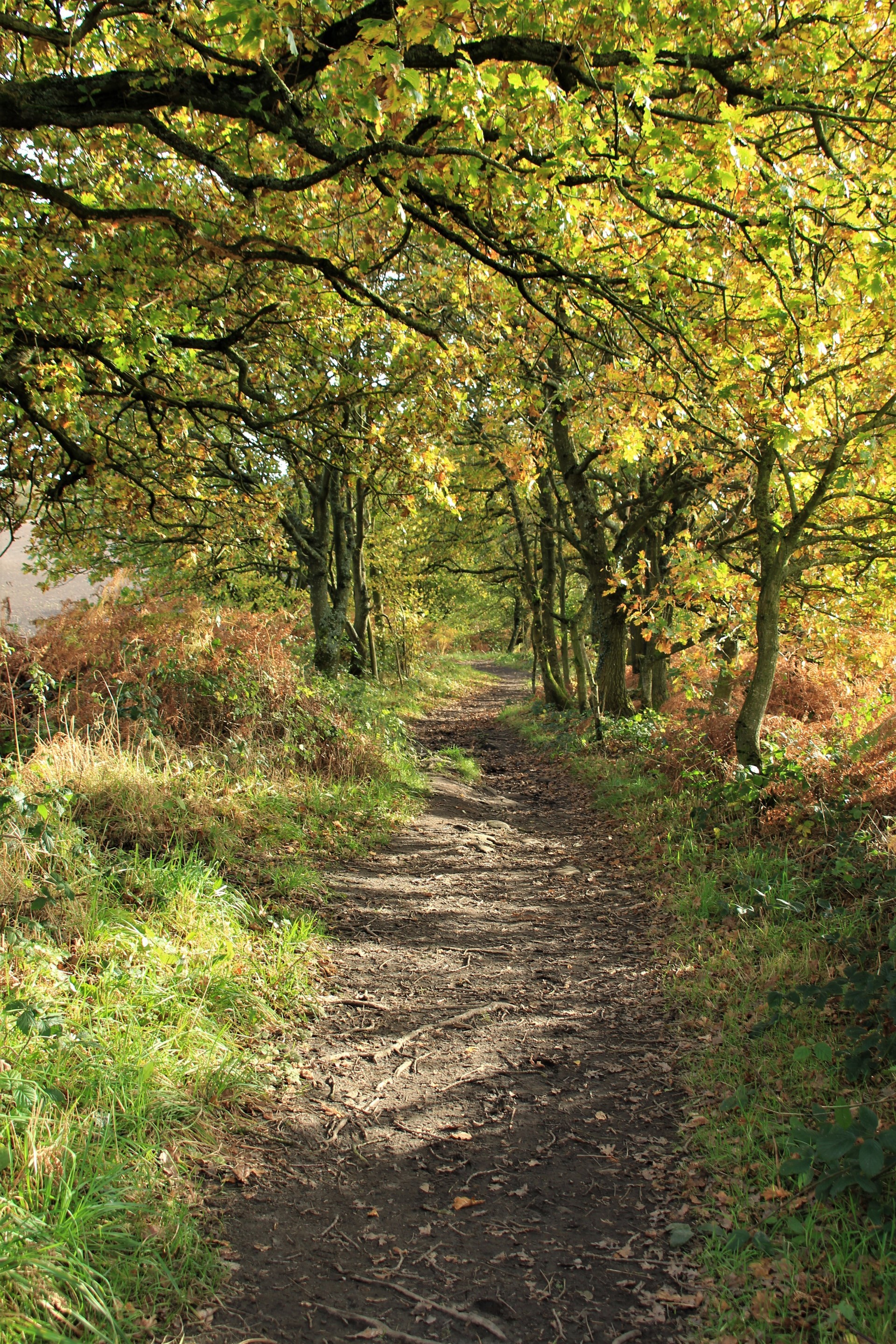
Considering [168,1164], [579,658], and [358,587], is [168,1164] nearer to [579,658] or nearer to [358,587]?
[579,658]

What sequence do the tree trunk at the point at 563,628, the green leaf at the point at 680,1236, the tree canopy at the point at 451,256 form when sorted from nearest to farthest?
1. the green leaf at the point at 680,1236
2. the tree canopy at the point at 451,256
3. the tree trunk at the point at 563,628

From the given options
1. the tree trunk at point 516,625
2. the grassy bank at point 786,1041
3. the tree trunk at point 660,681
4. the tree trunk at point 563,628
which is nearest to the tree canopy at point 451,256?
the grassy bank at point 786,1041

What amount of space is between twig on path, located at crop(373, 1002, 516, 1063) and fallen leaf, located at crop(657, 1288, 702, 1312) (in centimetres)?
186

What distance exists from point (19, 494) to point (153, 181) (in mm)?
3292

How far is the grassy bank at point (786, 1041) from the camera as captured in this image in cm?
267

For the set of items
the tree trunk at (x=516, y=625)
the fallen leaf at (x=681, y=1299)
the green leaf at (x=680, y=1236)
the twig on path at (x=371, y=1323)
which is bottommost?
the fallen leaf at (x=681, y=1299)

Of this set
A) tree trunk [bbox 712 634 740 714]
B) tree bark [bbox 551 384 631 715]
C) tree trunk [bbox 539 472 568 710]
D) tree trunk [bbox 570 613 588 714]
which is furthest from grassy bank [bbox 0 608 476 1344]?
tree trunk [bbox 539 472 568 710]

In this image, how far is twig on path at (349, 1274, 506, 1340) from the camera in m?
2.58

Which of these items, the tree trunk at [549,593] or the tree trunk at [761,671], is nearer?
the tree trunk at [761,671]

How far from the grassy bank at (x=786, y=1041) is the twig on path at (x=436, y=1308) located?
2.30 ft

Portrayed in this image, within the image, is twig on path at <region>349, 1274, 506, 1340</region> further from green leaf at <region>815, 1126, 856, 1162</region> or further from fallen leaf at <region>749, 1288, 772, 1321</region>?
green leaf at <region>815, 1126, 856, 1162</region>

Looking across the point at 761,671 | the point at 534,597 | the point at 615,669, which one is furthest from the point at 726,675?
the point at 534,597

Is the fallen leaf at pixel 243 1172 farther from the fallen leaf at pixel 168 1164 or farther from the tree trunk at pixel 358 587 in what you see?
the tree trunk at pixel 358 587

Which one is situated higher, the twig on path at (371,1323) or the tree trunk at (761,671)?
the tree trunk at (761,671)
